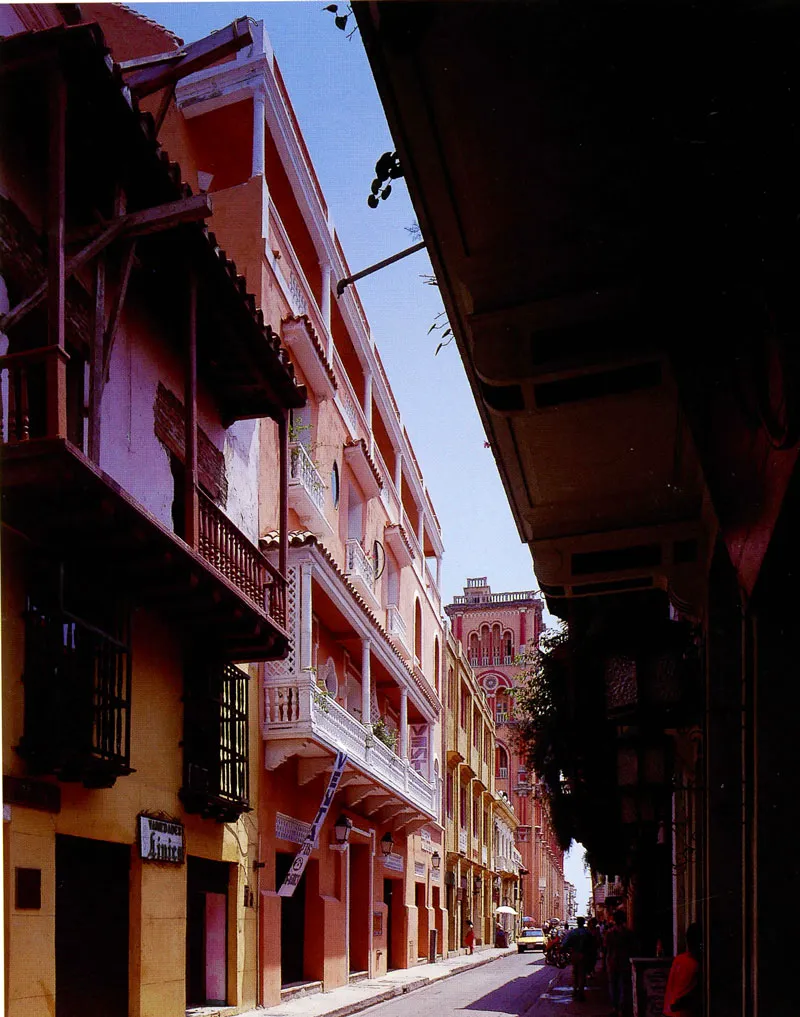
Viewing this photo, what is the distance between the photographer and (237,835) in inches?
629

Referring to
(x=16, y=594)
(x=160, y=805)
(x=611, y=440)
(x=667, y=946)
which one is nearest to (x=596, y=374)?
(x=611, y=440)

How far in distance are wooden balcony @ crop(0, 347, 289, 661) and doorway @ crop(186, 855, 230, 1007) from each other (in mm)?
2935

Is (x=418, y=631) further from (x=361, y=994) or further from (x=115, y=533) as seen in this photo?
(x=115, y=533)

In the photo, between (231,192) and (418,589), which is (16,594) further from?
(418,589)

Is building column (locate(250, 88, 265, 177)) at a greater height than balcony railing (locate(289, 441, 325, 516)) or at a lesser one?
greater

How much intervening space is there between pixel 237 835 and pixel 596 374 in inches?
507

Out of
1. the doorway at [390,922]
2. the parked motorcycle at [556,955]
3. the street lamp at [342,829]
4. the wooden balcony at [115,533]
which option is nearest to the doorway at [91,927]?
the wooden balcony at [115,533]

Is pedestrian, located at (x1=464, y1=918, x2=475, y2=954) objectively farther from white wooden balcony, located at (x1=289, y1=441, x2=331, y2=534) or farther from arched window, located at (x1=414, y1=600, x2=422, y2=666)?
white wooden balcony, located at (x1=289, y1=441, x2=331, y2=534)

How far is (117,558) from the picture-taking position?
1112 cm

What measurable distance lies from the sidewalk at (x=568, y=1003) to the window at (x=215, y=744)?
6458 mm

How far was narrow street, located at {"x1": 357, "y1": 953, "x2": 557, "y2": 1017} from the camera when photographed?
1875 centimetres

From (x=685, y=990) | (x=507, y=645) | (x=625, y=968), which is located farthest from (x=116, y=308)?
(x=507, y=645)

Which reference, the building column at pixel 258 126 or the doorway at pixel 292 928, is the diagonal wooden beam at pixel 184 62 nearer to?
the building column at pixel 258 126

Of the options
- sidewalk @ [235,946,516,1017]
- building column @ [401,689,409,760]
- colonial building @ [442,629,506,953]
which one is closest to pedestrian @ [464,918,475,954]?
colonial building @ [442,629,506,953]
